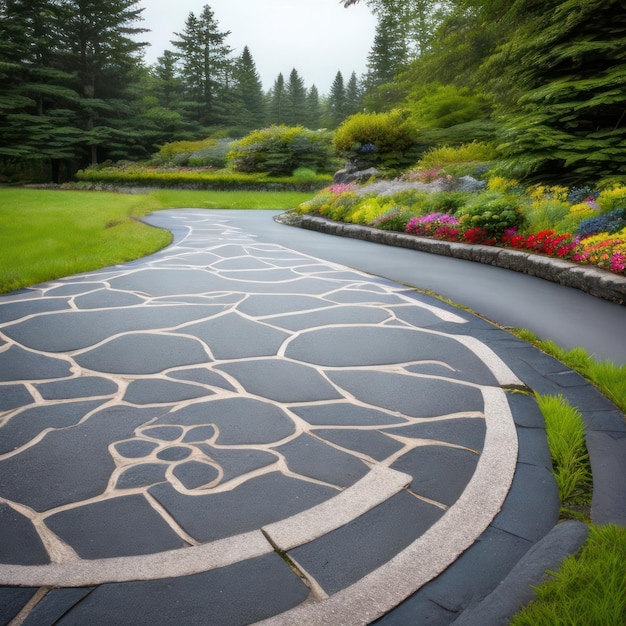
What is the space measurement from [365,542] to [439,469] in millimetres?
587

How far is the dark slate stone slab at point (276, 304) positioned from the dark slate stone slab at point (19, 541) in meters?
2.74

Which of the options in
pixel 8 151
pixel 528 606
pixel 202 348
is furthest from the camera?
pixel 8 151

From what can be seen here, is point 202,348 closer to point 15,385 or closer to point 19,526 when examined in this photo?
point 15,385

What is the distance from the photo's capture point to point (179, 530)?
1.84 m

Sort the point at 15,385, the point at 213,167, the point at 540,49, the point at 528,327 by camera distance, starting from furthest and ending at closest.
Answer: the point at 213,167, the point at 540,49, the point at 528,327, the point at 15,385

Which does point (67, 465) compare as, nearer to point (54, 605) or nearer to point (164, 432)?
point (164, 432)

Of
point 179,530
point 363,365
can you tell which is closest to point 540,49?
point 363,365

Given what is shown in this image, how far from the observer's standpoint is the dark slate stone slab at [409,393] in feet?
9.22

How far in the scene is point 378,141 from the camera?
1530cm

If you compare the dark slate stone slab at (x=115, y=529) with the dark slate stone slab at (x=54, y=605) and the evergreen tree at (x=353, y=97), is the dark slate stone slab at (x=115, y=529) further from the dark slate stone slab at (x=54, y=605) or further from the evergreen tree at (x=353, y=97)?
the evergreen tree at (x=353, y=97)

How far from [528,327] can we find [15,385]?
12.4ft

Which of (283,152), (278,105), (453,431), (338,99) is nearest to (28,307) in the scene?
(453,431)

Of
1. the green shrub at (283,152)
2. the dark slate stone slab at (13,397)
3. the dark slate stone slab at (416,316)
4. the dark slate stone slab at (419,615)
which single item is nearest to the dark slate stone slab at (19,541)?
the dark slate stone slab at (13,397)

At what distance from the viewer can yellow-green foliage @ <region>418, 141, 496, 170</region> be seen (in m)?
13.1
